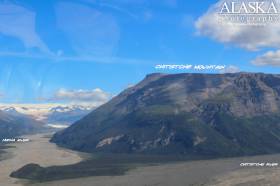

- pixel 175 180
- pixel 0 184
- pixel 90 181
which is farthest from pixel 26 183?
pixel 175 180

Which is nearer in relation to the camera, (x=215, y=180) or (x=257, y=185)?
(x=257, y=185)

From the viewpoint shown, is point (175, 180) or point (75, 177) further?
point (75, 177)

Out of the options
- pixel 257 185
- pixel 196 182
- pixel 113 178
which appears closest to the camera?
pixel 257 185

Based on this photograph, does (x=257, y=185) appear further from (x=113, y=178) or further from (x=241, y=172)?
(x=113, y=178)

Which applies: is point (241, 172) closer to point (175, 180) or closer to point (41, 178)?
point (175, 180)

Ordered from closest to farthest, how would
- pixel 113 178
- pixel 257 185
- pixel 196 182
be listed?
pixel 257 185, pixel 196 182, pixel 113 178

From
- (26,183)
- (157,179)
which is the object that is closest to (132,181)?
(157,179)

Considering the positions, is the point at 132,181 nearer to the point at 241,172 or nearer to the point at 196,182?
the point at 196,182
